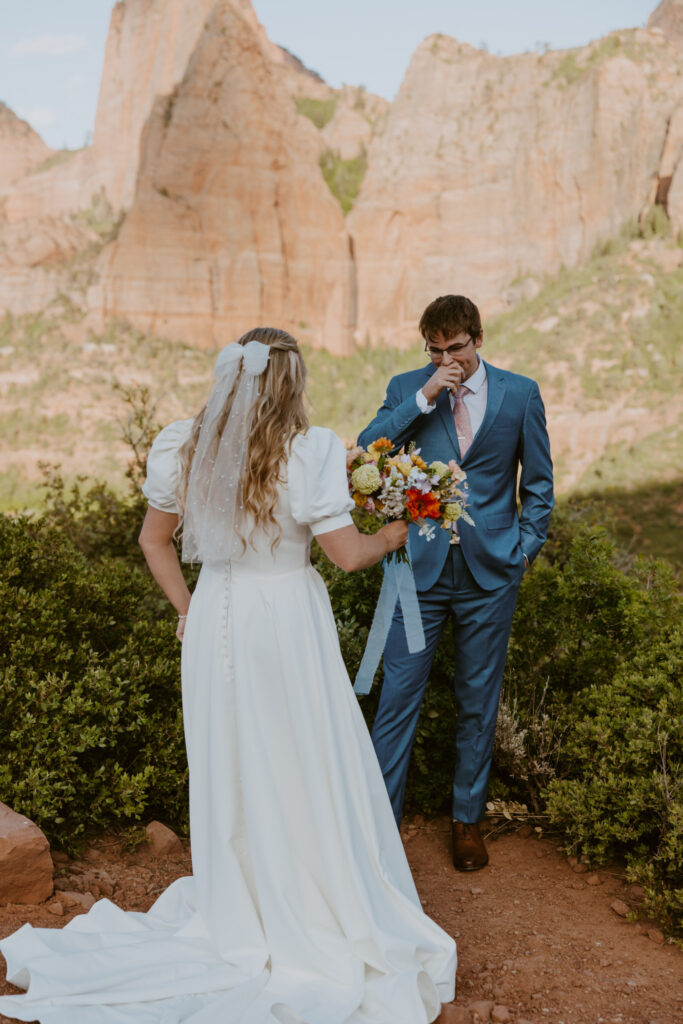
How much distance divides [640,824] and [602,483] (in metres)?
19.5

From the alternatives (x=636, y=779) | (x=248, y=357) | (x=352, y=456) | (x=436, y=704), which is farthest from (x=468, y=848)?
(x=248, y=357)

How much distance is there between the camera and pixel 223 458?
2520mm

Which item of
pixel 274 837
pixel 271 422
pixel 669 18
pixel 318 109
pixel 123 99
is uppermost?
pixel 669 18

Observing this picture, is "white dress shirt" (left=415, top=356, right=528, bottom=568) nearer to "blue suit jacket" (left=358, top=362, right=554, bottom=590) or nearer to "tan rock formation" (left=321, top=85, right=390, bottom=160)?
"blue suit jacket" (left=358, top=362, right=554, bottom=590)

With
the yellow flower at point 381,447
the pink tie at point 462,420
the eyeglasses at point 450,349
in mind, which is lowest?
the yellow flower at point 381,447

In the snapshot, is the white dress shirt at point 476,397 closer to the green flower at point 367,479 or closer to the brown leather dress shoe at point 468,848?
the green flower at point 367,479

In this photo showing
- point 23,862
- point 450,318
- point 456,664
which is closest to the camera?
point 23,862

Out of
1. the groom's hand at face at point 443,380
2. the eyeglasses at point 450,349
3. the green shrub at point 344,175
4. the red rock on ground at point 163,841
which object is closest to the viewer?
the groom's hand at face at point 443,380

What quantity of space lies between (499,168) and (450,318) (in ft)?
130

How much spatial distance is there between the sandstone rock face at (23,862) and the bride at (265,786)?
1.40ft

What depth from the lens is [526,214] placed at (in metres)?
37.8

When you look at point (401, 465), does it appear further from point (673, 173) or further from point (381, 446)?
point (673, 173)

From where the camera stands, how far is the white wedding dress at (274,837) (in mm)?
2557

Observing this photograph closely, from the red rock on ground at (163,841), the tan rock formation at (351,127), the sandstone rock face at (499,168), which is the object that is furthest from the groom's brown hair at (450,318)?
the tan rock formation at (351,127)
